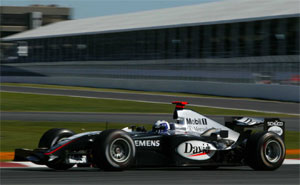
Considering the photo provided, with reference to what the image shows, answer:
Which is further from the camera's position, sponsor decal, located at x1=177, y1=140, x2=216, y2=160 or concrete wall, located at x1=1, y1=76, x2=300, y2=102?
concrete wall, located at x1=1, y1=76, x2=300, y2=102

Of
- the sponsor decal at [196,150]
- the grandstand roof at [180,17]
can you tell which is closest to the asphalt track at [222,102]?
the grandstand roof at [180,17]

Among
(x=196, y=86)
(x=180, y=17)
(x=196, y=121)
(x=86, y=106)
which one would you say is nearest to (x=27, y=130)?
(x=196, y=121)

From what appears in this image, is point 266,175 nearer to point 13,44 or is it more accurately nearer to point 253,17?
point 253,17

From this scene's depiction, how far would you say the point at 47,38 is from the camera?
55531 mm

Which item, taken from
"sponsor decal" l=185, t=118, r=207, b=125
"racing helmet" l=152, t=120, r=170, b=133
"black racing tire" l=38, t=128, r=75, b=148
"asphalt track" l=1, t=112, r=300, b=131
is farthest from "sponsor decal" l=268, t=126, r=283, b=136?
"asphalt track" l=1, t=112, r=300, b=131

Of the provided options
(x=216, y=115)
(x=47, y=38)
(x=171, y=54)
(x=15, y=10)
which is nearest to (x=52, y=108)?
(x=216, y=115)

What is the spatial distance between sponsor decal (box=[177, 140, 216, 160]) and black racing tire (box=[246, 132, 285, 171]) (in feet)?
1.99

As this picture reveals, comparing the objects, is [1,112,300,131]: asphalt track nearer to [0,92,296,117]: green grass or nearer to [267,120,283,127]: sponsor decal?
[0,92,296,117]: green grass

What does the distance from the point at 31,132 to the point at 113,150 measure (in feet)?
27.8

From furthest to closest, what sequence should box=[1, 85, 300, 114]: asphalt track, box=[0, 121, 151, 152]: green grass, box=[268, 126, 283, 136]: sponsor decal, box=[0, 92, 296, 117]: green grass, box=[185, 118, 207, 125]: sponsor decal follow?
box=[1, 85, 300, 114]: asphalt track < box=[0, 92, 296, 117]: green grass < box=[0, 121, 151, 152]: green grass < box=[268, 126, 283, 136]: sponsor decal < box=[185, 118, 207, 125]: sponsor decal

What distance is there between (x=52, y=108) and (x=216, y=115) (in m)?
7.77

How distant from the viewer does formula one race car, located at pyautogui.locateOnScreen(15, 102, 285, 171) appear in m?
8.81

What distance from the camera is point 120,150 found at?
8.83 m

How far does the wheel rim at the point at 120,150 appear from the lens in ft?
28.7
